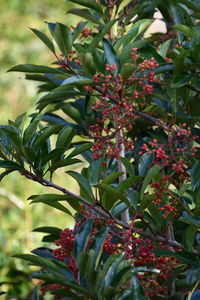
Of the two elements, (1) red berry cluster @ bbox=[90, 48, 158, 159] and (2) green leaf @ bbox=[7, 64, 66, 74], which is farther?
(2) green leaf @ bbox=[7, 64, 66, 74]

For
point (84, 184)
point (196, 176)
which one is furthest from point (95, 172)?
point (196, 176)

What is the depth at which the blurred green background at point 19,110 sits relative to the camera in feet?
9.49

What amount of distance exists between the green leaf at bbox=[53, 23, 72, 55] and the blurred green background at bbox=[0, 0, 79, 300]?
0.60 m

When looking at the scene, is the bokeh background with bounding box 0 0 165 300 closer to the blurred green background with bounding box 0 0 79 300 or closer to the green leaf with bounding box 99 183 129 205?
the blurred green background with bounding box 0 0 79 300

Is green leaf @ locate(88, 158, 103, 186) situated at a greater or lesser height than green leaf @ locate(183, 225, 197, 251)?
greater

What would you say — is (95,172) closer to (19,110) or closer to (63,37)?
(63,37)

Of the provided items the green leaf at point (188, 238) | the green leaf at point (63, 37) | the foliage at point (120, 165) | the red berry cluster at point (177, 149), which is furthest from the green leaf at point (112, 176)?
the green leaf at point (63, 37)

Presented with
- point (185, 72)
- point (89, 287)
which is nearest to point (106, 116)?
point (185, 72)

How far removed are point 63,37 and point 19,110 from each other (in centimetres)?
317

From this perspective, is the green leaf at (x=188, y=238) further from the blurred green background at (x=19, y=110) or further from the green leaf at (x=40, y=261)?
the blurred green background at (x=19, y=110)

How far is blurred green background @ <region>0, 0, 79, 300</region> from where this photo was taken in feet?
9.49

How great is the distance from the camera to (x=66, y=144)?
4.71ft

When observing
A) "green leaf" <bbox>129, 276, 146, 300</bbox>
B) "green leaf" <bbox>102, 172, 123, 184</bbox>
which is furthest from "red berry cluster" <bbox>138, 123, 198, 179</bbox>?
"green leaf" <bbox>129, 276, 146, 300</bbox>

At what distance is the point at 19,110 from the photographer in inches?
178
